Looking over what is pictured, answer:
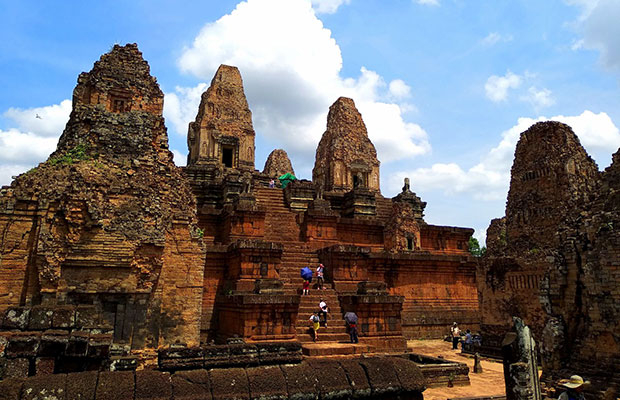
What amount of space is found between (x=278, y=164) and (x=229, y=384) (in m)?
35.2

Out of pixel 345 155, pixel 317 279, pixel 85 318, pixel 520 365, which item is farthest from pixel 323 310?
pixel 345 155

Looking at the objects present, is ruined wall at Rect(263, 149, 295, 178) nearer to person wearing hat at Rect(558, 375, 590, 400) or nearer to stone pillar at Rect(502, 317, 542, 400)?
stone pillar at Rect(502, 317, 542, 400)

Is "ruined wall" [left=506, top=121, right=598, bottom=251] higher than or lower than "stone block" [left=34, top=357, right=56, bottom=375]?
higher

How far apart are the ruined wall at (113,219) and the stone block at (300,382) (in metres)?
5.64

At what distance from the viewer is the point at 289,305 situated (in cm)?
1177

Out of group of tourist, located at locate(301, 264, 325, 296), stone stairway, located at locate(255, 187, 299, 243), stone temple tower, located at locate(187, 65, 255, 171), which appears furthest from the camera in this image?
stone temple tower, located at locate(187, 65, 255, 171)

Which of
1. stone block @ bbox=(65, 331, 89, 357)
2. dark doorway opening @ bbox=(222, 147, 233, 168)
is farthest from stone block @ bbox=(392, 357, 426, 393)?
dark doorway opening @ bbox=(222, 147, 233, 168)

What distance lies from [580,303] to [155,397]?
919 cm

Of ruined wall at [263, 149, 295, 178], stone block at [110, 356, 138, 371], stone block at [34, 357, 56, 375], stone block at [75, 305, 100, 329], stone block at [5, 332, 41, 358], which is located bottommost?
stone block at [110, 356, 138, 371]

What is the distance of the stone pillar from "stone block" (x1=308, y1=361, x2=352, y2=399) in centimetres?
292

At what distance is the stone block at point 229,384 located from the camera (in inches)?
170

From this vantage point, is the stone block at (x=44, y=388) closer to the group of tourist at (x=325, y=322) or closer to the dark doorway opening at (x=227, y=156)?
the group of tourist at (x=325, y=322)

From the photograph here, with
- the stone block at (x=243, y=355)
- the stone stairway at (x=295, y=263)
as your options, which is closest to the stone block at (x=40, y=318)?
the stone block at (x=243, y=355)

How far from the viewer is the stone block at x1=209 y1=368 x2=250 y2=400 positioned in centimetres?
431
